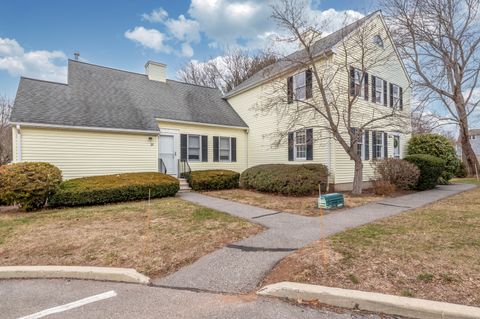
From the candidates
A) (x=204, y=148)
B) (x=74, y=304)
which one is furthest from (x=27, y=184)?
(x=204, y=148)

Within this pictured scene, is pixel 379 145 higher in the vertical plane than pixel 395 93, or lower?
lower

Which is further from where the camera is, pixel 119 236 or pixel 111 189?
pixel 111 189

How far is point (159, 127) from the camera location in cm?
1338

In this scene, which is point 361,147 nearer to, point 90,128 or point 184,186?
point 184,186

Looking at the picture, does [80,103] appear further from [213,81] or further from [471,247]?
[213,81]

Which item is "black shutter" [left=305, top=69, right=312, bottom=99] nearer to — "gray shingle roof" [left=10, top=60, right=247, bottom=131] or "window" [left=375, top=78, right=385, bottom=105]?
"window" [left=375, top=78, right=385, bottom=105]

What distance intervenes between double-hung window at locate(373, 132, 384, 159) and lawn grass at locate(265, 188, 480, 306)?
26.7 ft

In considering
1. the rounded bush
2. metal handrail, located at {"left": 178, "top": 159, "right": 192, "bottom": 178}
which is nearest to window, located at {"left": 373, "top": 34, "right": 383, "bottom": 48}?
the rounded bush

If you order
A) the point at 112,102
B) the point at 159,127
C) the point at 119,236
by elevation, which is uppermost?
the point at 112,102

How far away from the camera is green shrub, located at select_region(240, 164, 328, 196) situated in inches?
409

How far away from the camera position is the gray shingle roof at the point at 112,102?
11.1 meters

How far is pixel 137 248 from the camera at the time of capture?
190 inches

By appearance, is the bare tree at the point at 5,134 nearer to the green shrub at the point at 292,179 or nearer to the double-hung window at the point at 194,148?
the double-hung window at the point at 194,148

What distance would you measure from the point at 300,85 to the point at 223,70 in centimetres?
1886
